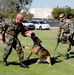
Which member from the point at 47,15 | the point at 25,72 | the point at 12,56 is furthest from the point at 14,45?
the point at 47,15

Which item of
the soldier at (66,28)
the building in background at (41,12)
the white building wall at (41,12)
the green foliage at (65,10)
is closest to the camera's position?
the soldier at (66,28)

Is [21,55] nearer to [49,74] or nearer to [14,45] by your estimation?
[14,45]

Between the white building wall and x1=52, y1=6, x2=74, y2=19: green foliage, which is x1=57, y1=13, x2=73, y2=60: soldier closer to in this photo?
x1=52, y1=6, x2=74, y2=19: green foliage

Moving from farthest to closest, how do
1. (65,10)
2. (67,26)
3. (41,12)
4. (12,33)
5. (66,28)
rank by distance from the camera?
(41,12)
(65,10)
(66,28)
(67,26)
(12,33)

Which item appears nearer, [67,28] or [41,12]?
[67,28]

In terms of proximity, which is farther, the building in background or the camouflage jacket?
the building in background

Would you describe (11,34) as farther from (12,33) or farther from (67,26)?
(67,26)

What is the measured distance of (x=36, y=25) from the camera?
4294 centimetres

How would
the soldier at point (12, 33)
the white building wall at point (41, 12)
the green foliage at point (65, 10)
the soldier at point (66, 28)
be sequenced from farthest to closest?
the white building wall at point (41, 12)
the green foliage at point (65, 10)
the soldier at point (66, 28)
the soldier at point (12, 33)

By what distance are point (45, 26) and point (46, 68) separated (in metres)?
33.5

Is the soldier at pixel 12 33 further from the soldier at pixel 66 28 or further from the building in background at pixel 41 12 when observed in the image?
the building in background at pixel 41 12

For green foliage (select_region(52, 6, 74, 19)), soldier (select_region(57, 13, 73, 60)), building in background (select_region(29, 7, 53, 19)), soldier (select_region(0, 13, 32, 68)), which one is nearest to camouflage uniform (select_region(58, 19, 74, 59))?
soldier (select_region(57, 13, 73, 60))

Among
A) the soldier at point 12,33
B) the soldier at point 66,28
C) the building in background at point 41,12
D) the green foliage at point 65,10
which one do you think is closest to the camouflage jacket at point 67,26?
the soldier at point 66,28

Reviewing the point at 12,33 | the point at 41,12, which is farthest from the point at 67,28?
the point at 41,12
